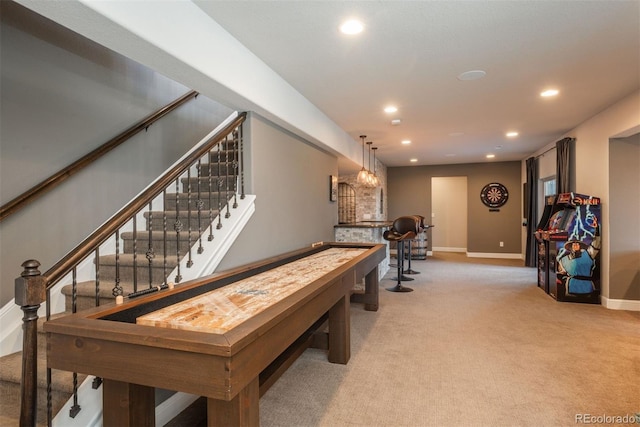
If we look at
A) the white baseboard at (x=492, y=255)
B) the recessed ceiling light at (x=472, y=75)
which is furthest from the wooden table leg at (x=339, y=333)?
the white baseboard at (x=492, y=255)

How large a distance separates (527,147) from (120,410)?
8047 millimetres

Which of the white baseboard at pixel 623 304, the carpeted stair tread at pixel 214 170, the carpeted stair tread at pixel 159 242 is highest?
the carpeted stair tread at pixel 214 170

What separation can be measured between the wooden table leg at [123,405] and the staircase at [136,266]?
27 centimetres

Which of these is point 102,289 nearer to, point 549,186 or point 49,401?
point 49,401

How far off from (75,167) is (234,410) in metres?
2.57

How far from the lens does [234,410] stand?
1355 mm

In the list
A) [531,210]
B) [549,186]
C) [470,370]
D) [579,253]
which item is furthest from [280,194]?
[549,186]

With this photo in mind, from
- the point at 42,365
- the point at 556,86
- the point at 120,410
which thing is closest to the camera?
the point at 120,410

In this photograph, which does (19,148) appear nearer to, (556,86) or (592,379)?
(592,379)

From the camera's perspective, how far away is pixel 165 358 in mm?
1266

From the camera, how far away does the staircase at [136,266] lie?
1948 millimetres

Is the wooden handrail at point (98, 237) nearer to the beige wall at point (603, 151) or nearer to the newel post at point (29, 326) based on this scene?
the newel post at point (29, 326)

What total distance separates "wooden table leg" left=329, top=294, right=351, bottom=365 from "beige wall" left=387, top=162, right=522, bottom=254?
7.56 meters

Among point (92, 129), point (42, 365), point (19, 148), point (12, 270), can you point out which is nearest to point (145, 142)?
point (92, 129)
